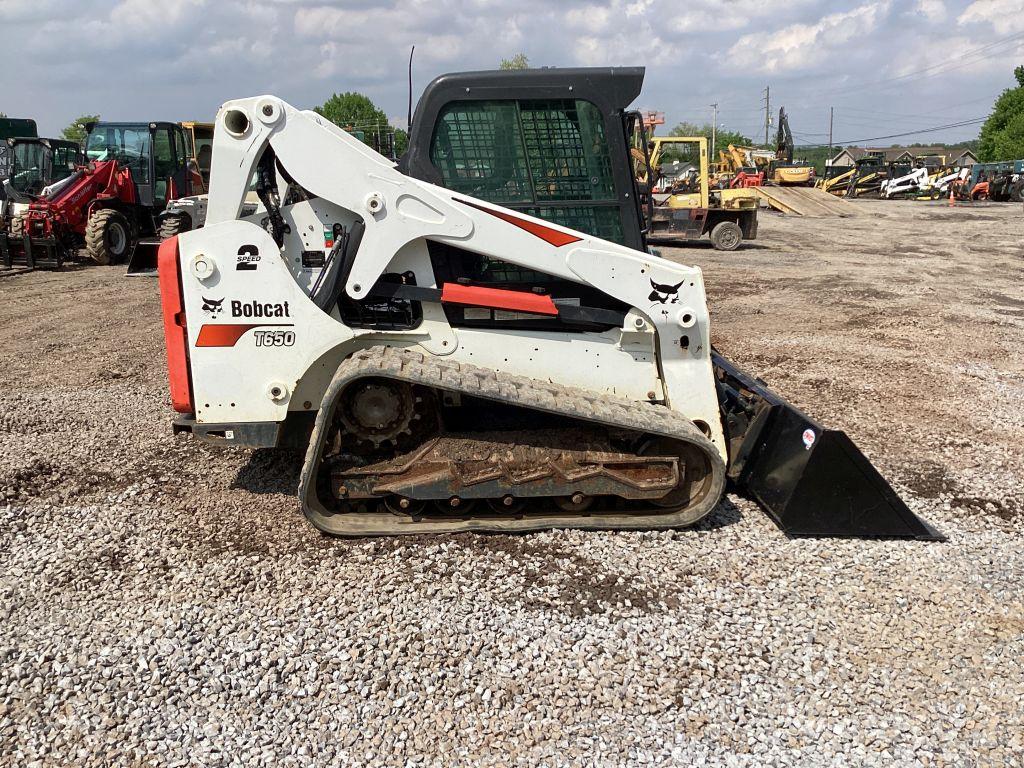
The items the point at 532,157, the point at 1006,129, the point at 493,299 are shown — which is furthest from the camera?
the point at 1006,129

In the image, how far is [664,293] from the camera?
4273mm

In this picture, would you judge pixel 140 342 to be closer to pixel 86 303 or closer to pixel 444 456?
pixel 86 303

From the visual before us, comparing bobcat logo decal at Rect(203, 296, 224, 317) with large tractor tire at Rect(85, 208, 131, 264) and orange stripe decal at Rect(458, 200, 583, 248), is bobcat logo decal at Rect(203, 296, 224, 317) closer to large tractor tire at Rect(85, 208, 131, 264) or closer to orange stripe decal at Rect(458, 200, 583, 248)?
orange stripe decal at Rect(458, 200, 583, 248)

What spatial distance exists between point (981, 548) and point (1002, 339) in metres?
6.08

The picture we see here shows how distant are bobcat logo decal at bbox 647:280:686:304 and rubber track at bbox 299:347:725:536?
1.94 feet

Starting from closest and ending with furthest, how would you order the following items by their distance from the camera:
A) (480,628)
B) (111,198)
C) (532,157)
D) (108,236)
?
1. (480,628)
2. (532,157)
3. (108,236)
4. (111,198)

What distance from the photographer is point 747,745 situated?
2.82 m

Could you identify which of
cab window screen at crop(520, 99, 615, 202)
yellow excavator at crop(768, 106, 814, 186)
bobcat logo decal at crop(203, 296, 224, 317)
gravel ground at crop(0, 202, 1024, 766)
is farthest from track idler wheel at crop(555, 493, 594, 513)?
yellow excavator at crop(768, 106, 814, 186)

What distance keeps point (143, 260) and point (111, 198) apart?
10.5 ft

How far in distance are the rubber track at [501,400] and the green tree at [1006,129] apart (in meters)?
60.6

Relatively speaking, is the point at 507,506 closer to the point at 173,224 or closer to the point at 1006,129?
the point at 173,224

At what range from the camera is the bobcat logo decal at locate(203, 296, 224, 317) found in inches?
163

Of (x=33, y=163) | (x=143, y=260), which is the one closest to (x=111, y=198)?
(x=33, y=163)

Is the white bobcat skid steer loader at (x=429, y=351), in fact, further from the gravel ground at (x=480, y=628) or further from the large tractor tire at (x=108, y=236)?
the large tractor tire at (x=108, y=236)
